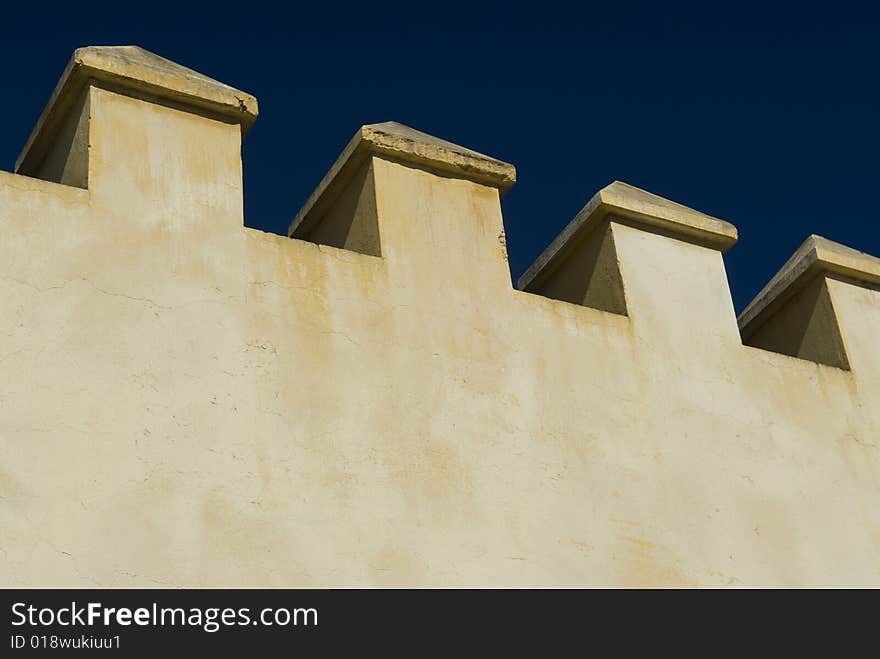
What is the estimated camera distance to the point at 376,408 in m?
3.87

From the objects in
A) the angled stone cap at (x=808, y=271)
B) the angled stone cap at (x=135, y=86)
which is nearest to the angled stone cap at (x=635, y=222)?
the angled stone cap at (x=808, y=271)

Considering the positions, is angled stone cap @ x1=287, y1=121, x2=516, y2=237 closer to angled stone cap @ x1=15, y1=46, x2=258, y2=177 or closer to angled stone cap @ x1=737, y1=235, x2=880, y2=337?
angled stone cap @ x1=15, y1=46, x2=258, y2=177

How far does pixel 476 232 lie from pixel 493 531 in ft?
3.50

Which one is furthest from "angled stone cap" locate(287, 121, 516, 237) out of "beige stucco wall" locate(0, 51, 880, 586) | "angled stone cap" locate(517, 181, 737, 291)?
"angled stone cap" locate(517, 181, 737, 291)

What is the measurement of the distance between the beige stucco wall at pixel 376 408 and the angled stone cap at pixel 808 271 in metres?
0.44

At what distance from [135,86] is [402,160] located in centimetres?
Result: 91

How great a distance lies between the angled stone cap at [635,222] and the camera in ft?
15.6

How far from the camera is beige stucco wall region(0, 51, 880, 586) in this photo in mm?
3406

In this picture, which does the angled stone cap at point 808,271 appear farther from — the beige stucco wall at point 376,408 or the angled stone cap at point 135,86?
the angled stone cap at point 135,86

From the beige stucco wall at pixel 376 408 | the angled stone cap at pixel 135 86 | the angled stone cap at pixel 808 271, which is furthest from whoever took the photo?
the angled stone cap at pixel 808 271

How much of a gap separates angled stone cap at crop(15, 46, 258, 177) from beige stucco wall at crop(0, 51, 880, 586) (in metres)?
0.06

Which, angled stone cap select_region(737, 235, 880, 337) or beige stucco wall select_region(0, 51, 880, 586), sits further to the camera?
angled stone cap select_region(737, 235, 880, 337)
